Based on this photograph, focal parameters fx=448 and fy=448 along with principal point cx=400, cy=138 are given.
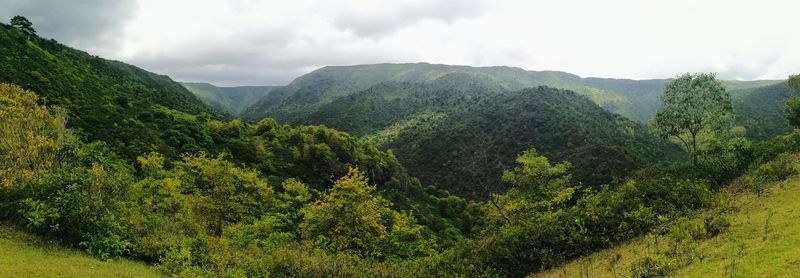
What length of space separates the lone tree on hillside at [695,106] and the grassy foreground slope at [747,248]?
13.3 m

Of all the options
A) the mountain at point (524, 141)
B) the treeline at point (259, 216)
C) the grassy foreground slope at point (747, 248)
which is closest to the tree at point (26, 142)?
the treeline at point (259, 216)

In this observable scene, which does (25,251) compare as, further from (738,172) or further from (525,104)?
(525,104)

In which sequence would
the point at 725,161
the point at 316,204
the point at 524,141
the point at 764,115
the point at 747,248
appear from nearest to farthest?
the point at 747,248, the point at 725,161, the point at 316,204, the point at 524,141, the point at 764,115

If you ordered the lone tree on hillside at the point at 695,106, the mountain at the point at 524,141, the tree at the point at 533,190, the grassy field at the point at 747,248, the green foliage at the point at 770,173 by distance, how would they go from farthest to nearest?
the mountain at the point at 524,141 → the tree at the point at 533,190 → the lone tree on hillside at the point at 695,106 → the green foliage at the point at 770,173 → the grassy field at the point at 747,248

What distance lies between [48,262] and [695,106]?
40678 mm

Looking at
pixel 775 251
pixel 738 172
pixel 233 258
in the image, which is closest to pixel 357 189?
pixel 233 258

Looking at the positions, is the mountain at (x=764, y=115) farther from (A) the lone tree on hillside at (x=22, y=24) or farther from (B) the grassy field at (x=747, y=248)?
(A) the lone tree on hillside at (x=22, y=24)

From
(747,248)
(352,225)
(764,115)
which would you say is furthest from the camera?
(764,115)

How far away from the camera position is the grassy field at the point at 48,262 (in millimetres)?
13711

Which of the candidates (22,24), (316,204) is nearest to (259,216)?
(316,204)

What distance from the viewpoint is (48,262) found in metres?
14.6

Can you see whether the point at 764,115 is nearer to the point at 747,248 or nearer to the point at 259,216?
the point at 747,248

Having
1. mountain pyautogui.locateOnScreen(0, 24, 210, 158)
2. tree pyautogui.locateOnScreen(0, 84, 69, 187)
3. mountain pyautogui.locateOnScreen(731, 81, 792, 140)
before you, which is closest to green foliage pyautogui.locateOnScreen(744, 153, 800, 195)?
tree pyautogui.locateOnScreen(0, 84, 69, 187)

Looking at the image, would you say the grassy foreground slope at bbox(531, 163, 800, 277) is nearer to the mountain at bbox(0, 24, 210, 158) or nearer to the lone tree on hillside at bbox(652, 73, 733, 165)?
the lone tree on hillside at bbox(652, 73, 733, 165)
